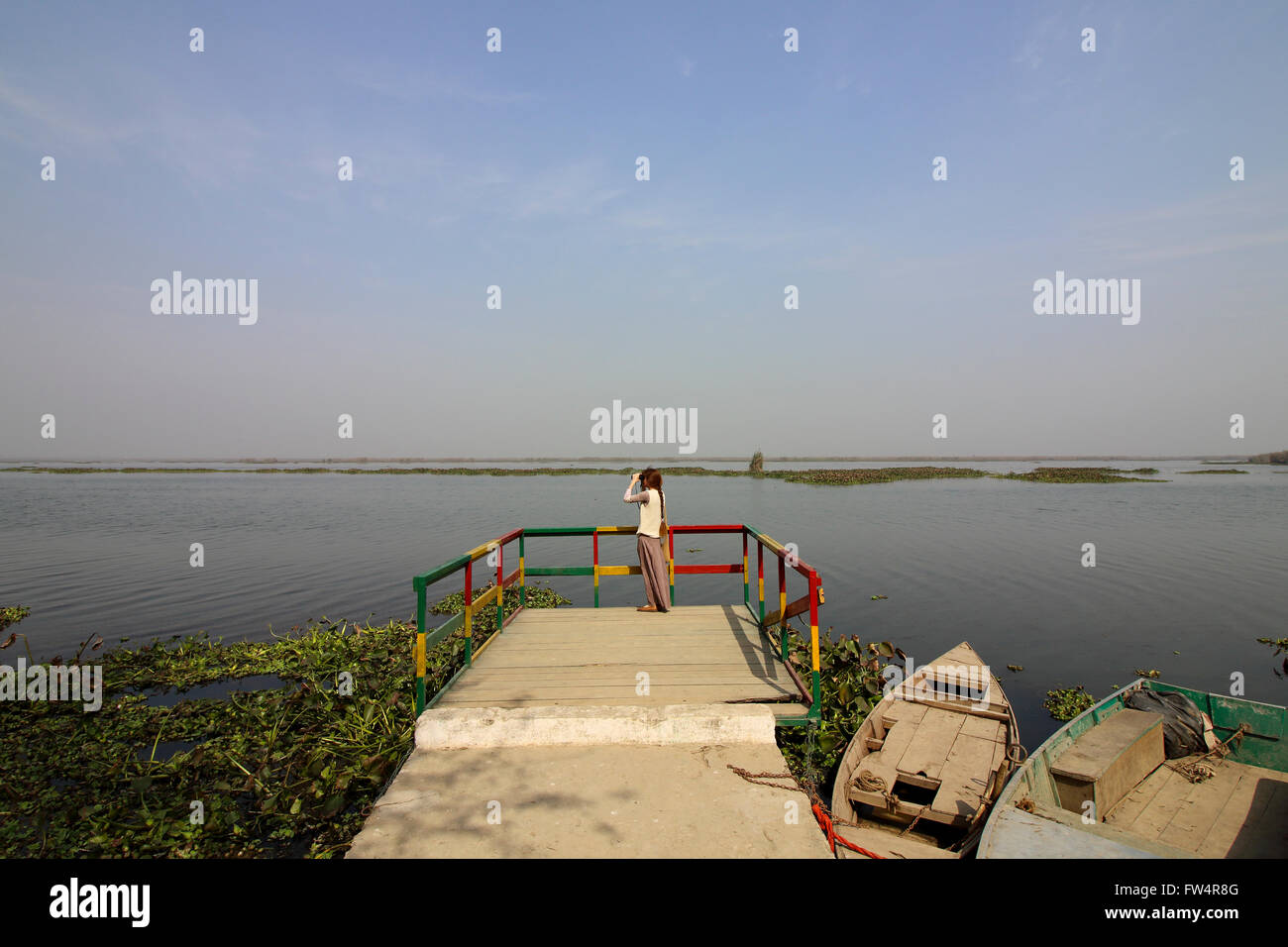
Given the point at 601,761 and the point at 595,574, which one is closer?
the point at 601,761

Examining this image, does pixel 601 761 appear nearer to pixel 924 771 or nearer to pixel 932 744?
pixel 924 771

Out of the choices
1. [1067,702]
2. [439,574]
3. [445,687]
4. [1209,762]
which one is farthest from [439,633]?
[1067,702]

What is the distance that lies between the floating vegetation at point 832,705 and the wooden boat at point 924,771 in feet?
1.49

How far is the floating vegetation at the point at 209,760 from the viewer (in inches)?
229

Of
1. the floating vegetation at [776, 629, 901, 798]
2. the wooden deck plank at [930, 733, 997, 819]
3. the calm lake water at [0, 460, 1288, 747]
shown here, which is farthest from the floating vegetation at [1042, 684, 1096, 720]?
the wooden deck plank at [930, 733, 997, 819]

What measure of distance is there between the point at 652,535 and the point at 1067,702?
7013 millimetres

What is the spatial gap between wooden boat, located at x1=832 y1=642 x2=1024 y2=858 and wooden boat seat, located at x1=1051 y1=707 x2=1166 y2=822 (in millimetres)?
541

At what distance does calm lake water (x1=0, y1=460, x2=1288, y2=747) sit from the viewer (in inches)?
508

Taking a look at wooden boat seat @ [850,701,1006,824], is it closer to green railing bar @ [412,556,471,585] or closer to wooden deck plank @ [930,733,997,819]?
wooden deck plank @ [930,733,997,819]

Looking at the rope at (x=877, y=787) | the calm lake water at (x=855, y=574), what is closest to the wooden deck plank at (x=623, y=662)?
the rope at (x=877, y=787)

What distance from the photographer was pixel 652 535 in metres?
9.25

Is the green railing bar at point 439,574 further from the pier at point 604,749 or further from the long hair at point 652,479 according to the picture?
the long hair at point 652,479
